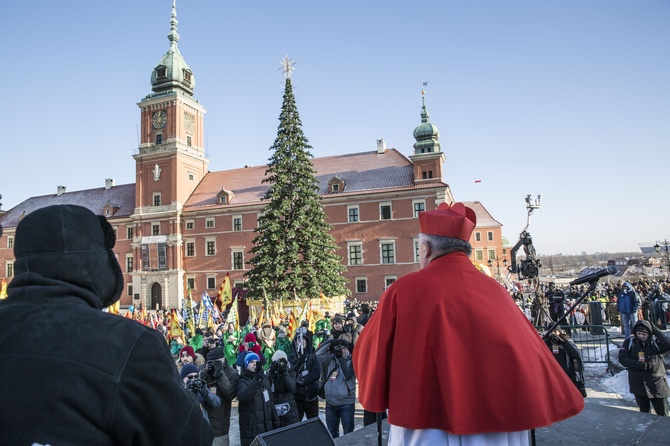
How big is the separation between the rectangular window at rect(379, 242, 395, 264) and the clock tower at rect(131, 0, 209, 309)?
20.2 metres

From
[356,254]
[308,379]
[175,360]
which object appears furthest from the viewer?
[356,254]

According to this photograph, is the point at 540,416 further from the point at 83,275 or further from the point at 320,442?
the point at 83,275

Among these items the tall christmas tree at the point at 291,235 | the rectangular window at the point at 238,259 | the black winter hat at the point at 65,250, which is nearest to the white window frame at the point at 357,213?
the tall christmas tree at the point at 291,235

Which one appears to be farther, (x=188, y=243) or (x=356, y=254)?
(x=188, y=243)

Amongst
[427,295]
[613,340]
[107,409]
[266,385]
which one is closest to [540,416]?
[427,295]

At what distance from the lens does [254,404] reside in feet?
19.9

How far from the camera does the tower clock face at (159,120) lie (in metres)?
44.3

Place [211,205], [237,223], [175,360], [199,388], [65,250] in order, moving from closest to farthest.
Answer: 1. [65,250]
2. [175,360]
3. [199,388]
4. [237,223]
5. [211,205]

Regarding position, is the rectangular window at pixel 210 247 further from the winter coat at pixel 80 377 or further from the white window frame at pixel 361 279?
the winter coat at pixel 80 377

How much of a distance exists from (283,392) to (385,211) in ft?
101

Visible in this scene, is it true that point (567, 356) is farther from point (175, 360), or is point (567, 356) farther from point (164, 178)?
Result: point (164, 178)

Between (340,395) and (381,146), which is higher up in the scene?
(381,146)

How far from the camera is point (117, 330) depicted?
4.56 ft

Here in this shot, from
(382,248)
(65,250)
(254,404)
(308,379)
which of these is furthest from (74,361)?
(382,248)
